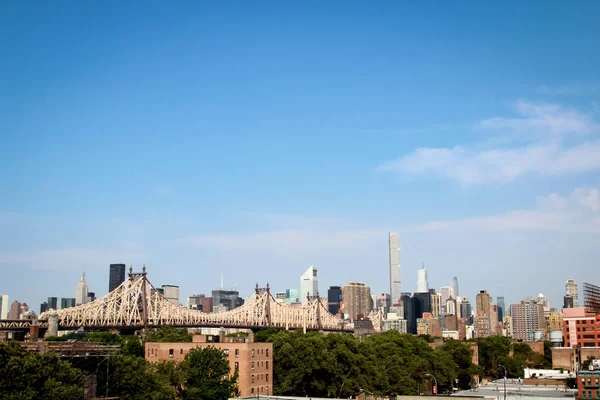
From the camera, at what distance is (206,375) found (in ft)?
307

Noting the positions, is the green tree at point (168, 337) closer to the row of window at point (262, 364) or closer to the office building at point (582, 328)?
the row of window at point (262, 364)

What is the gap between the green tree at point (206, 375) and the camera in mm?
92438

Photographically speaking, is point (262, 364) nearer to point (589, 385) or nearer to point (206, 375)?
point (206, 375)

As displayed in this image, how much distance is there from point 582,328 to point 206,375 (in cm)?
12908

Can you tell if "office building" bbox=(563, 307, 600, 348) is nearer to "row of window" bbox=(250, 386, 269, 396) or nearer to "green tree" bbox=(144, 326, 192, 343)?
"green tree" bbox=(144, 326, 192, 343)

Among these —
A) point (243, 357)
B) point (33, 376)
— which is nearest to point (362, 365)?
point (243, 357)

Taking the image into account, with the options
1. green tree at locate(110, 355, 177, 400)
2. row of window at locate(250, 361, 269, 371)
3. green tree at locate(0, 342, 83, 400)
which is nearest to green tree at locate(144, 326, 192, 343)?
row of window at locate(250, 361, 269, 371)

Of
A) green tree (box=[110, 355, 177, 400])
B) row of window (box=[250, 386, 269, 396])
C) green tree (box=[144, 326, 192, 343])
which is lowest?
row of window (box=[250, 386, 269, 396])

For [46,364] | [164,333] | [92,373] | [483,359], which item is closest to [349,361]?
[92,373]

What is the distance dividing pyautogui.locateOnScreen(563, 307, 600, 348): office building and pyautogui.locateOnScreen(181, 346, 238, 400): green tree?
393ft

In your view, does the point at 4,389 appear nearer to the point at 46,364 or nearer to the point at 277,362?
the point at 46,364

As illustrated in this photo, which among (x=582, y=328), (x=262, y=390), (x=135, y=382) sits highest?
(x=582, y=328)

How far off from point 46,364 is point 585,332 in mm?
154549

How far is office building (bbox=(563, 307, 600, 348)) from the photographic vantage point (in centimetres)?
18800
